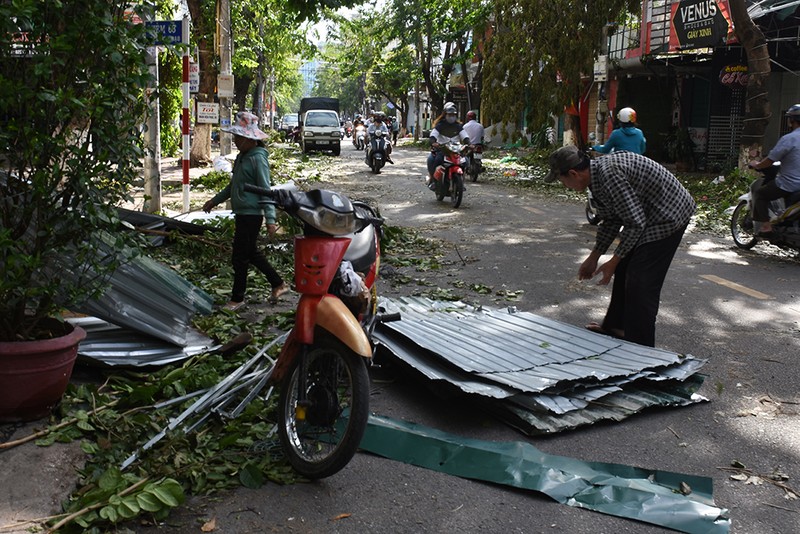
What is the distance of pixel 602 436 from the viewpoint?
4453 mm

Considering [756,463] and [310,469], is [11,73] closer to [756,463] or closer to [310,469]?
[310,469]

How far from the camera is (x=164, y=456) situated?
12.9ft

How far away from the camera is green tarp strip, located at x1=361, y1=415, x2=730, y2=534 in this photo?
3531 millimetres

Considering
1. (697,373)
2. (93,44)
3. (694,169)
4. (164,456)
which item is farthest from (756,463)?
(694,169)

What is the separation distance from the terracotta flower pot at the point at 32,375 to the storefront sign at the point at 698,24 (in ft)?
58.4

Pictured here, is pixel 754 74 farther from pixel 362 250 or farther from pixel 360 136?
pixel 360 136

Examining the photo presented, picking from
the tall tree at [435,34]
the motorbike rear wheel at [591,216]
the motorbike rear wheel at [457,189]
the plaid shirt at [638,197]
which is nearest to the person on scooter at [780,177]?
the motorbike rear wheel at [591,216]

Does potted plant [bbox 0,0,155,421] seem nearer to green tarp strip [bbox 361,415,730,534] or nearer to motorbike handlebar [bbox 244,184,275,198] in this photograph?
motorbike handlebar [bbox 244,184,275,198]

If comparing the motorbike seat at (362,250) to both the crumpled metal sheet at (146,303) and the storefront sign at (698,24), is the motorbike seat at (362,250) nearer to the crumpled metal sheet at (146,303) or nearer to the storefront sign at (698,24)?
the crumpled metal sheet at (146,303)

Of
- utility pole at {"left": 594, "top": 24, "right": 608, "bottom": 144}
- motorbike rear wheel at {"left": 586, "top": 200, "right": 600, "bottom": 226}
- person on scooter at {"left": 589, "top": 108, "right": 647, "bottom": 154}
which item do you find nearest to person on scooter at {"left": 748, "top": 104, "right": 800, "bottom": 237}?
person on scooter at {"left": 589, "top": 108, "right": 647, "bottom": 154}

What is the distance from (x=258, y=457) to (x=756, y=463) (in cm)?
244

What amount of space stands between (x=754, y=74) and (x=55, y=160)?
1418 cm

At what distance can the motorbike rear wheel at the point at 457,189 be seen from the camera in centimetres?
1545

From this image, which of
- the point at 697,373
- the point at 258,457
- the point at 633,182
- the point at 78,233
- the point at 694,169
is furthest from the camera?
the point at 694,169
